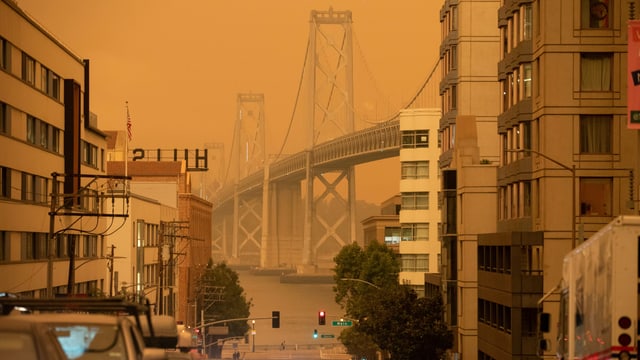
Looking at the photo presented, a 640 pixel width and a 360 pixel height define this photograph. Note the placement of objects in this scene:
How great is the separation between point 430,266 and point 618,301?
88.7 metres

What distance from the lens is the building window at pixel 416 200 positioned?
108 metres

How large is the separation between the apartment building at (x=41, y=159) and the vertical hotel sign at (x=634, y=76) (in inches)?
937

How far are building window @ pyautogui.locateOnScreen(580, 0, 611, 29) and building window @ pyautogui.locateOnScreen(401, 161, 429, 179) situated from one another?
2223 inches

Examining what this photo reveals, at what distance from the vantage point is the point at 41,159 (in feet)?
212

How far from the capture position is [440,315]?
2891 inches

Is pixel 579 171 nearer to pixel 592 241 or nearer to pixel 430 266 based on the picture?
pixel 592 241

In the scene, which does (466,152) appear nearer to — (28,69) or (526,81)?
(526,81)

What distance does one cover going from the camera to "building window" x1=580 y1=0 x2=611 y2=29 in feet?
169

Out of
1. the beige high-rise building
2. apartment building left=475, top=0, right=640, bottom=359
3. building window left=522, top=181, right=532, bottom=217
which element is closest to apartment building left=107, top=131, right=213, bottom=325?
the beige high-rise building

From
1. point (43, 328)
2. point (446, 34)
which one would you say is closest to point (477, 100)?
point (446, 34)

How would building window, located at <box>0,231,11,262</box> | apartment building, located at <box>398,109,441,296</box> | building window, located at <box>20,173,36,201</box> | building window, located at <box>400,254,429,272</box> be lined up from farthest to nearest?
1. apartment building, located at <box>398,109,441,296</box>
2. building window, located at <box>400,254,429,272</box>
3. building window, located at <box>20,173,36,201</box>
4. building window, located at <box>0,231,11,262</box>

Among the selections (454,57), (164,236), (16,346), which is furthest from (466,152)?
(16,346)

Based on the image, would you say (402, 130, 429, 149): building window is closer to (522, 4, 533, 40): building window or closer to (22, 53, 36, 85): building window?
(22, 53, 36, 85): building window

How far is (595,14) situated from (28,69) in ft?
85.5
